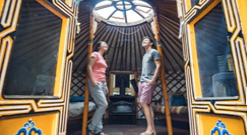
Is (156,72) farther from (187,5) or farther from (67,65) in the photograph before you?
(67,65)

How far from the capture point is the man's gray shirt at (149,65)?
1221 mm

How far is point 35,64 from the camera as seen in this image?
2.70 ft

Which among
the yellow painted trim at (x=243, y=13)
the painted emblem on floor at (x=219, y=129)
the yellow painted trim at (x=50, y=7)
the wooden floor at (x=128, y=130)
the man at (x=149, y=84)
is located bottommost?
Result: the wooden floor at (x=128, y=130)

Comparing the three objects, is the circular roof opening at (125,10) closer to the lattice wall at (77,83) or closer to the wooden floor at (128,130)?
the lattice wall at (77,83)

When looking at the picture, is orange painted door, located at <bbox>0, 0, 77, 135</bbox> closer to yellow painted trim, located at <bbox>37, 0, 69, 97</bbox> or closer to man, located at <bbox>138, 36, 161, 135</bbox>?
yellow painted trim, located at <bbox>37, 0, 69, 97</bbox>

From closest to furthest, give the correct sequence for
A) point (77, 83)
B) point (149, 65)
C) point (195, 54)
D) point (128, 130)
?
1. point (195, 54)
2. point (149, 65)
3. point (128, 130)
4. point (77, 83)

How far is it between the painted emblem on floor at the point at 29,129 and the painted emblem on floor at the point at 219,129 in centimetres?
93

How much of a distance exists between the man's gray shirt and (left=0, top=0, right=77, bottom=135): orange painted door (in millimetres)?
650

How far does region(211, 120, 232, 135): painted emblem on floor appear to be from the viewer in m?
0.65

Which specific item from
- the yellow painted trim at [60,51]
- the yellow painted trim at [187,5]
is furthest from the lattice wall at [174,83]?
the yellow painted trim at [60,51]

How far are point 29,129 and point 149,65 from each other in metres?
0.97

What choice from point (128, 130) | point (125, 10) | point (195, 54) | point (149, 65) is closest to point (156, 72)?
point (149, 65)

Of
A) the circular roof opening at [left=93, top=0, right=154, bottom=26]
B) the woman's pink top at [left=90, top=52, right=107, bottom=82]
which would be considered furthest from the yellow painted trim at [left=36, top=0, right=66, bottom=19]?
the circular roof opening at [left=93, top=0, right=154, bottom=26]

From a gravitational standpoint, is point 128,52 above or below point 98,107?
above
